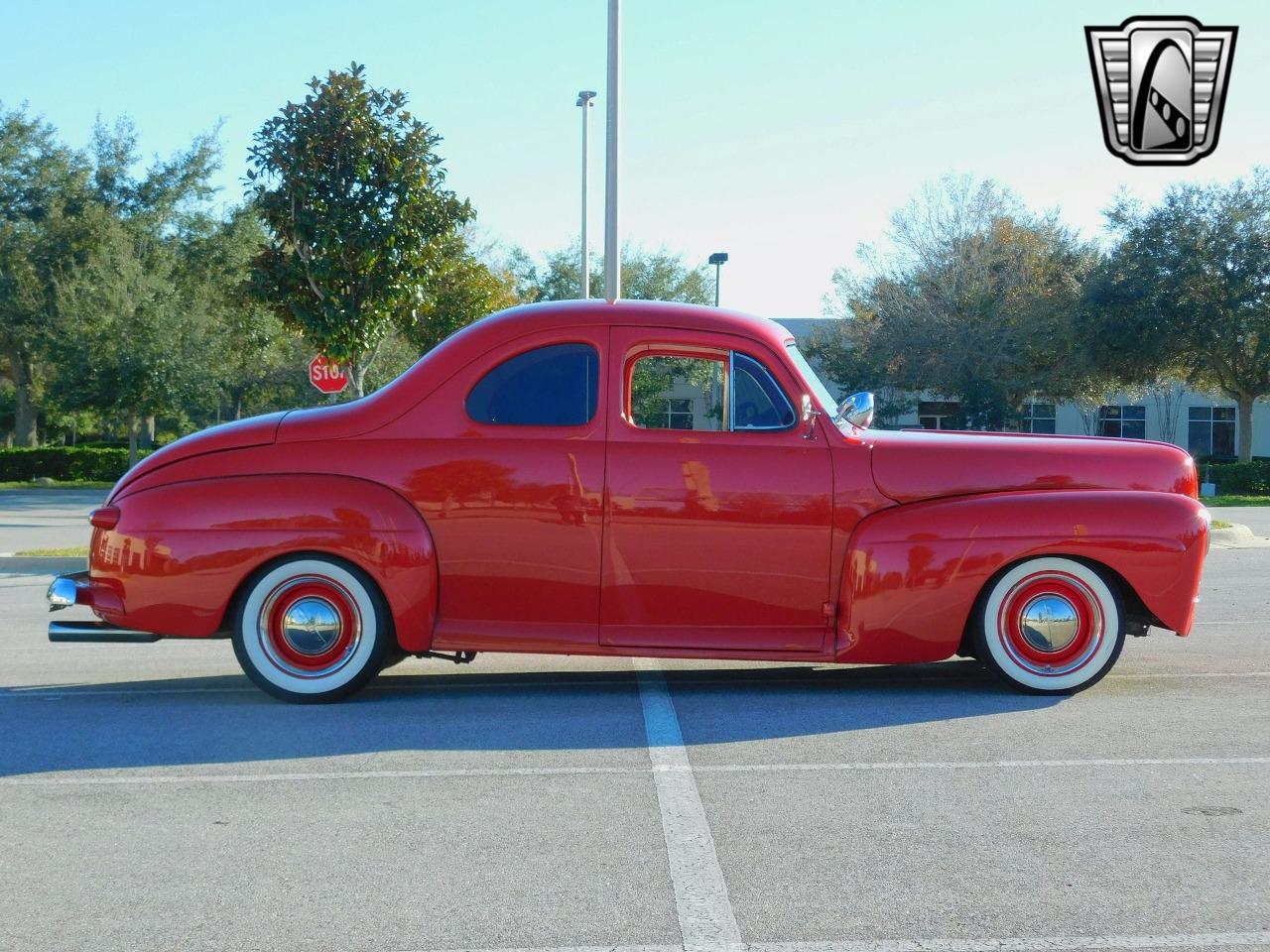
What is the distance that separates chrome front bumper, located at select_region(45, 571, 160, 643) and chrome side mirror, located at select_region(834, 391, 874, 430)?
145 inches

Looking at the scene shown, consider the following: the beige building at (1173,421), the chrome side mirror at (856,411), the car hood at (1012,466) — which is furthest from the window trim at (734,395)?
the beige building at (1173,421)

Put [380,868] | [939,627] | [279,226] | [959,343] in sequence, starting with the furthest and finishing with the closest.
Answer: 1. [959,343]
2. [279,226]
3. [939,627]
4. [380,868]

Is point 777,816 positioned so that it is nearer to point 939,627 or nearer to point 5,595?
point 939,627

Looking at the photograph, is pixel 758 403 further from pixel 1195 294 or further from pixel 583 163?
pixel 1195 294

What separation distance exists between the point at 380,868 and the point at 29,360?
1863 inches

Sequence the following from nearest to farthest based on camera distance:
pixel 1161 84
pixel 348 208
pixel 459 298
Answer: pixel 1161 84
pixel 348 208
pixel 459 298

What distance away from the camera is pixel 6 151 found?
46.1 meters

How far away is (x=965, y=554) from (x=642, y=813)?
2.58m

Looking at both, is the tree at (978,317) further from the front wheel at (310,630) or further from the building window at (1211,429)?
the front wheel at (310,630)

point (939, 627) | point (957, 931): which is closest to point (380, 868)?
point (957, 931)

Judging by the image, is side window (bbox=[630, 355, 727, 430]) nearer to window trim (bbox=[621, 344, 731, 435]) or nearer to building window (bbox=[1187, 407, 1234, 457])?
window trim (bbox=[621, 344, 731, 435])

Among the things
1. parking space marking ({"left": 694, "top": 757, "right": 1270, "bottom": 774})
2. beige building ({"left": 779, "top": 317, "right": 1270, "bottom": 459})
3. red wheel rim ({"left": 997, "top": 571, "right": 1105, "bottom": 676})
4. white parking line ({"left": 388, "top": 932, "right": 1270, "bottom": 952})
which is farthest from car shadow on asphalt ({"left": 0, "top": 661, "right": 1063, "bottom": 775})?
beige building ({"left": 779, "top": 317, "right": 1270, "bottom": 459})

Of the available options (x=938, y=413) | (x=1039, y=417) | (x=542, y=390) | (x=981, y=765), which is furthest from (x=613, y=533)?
(x=1039, y=417)

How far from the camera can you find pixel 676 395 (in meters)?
7.14
